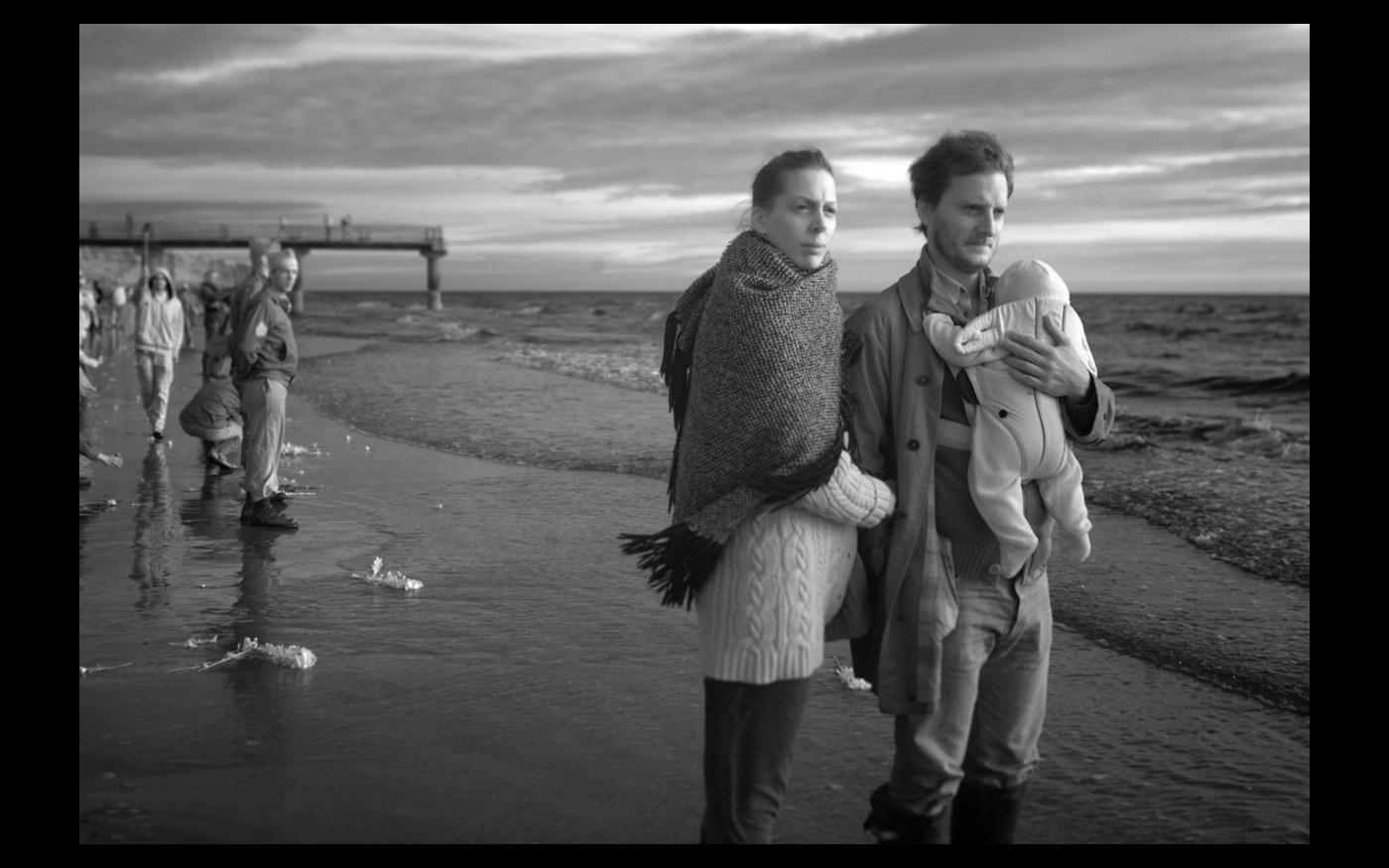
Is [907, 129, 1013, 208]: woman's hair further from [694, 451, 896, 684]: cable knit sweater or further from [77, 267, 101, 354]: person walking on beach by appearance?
[77, 267, 101, 354]: person walking on beach

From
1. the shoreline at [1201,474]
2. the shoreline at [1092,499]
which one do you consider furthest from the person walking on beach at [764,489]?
the shoreline at [1201,474]

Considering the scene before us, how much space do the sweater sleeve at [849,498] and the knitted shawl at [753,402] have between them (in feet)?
0.13

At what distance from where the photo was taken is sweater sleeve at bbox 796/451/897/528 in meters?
2.88

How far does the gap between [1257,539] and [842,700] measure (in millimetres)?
4449

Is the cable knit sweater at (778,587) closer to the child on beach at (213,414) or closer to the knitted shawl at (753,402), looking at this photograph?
the knitted shawl at (753,402)

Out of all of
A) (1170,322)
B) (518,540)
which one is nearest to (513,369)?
(518,540)

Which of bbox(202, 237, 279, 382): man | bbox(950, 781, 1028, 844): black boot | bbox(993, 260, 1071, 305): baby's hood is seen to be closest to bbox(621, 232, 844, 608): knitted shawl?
bbox(993, 260, 1071, 305): baby's hood

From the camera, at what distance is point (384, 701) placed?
4.48 meters

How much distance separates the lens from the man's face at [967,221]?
3043mm

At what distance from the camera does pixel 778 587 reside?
113 inches

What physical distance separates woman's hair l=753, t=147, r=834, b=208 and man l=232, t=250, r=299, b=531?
5.36 metres

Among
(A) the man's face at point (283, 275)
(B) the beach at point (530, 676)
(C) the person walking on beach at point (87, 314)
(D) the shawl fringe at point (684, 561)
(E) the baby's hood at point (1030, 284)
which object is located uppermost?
(C) the person walking on beach at point (87, 314)

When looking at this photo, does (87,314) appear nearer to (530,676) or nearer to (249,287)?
(249,287)
